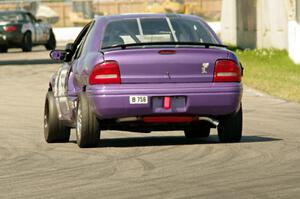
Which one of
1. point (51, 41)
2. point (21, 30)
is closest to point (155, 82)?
point (21, 30)

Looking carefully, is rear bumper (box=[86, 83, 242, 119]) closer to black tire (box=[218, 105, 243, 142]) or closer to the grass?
black tire (box=[218, 105, 243, 142])

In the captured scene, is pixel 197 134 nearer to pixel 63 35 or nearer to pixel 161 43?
pixel 161 43

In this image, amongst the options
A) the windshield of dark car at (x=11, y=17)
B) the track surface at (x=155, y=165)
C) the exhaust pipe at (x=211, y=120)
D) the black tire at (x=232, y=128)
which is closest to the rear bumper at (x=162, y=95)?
the exhaust pipe at (x=211, y=120)

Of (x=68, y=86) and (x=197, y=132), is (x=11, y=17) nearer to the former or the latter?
(x=197, y=132)

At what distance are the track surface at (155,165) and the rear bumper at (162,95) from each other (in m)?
0.38

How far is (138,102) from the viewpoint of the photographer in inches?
495

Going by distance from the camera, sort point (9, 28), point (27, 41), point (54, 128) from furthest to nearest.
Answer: point (27, 41) → point (9, 28) → point (54, 128)

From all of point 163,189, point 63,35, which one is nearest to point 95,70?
point 163,189

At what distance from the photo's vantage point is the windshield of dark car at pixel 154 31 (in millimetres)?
13318

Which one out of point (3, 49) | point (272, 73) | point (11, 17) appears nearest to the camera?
point (272, 73)

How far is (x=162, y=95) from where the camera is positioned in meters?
12.6

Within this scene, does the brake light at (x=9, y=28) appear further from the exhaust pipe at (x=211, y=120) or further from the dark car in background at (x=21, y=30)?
the exhaust pipe at (x=211, y=120)

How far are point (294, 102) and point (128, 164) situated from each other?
9.83 m

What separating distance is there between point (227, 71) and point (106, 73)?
1.19 metres
